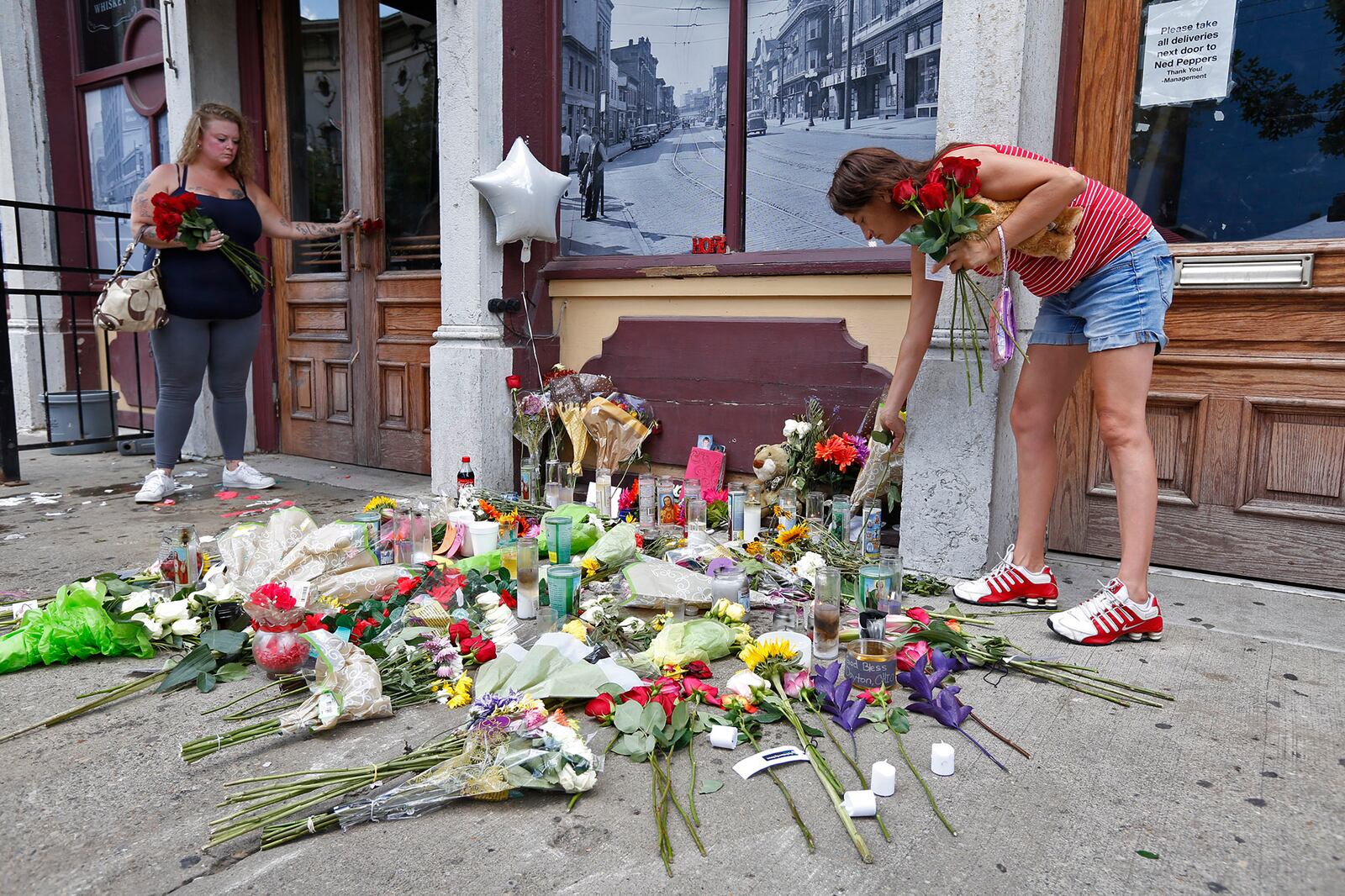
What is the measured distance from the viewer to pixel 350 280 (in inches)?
238

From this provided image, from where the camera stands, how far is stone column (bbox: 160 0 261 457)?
606cm

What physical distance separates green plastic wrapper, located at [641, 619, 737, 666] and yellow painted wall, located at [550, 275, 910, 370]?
6.21ft

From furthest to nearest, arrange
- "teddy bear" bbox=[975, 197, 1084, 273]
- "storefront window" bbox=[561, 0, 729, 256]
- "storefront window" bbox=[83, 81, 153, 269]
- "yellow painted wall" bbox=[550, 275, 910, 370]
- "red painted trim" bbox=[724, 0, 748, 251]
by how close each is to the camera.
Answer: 1. "storefront window" bbox=[83, 81, 153, 269]
2. "storefront window" bbox=[561, 0, 729, 256]
3. "red painted trim" bbox=[724, 0, 748, 251]
4. "yellow painted wall" bbox=[550, 275, 910, 370]
5. "teddy bear" bbox=[975, 197, 1084, 273]

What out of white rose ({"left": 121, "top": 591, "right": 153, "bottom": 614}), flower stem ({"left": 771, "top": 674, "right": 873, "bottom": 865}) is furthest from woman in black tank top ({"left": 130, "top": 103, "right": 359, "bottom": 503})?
flower stem ({"left": 771, "top": 674, "right": 873, "bottom": 865})

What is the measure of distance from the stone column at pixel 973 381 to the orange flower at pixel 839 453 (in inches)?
17.2

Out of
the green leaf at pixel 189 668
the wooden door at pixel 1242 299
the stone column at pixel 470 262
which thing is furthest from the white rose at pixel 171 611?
the wooden door at pixel 1242 299

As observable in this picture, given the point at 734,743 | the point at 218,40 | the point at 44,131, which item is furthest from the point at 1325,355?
the point at 44,131

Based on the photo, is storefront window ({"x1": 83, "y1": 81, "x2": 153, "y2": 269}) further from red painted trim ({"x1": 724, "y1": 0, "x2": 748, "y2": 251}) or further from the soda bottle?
red painted trim ({"x1": 724, "y1": 0, "x2": 748, "y2": 251})

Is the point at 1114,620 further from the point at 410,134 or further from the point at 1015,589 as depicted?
the point at 410,134

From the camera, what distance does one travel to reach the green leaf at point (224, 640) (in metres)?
2.69

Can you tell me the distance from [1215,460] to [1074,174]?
4.91ft

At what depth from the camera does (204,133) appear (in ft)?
15.8

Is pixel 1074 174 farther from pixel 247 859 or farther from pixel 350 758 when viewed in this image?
pixel 247 859

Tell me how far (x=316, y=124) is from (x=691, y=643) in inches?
203
